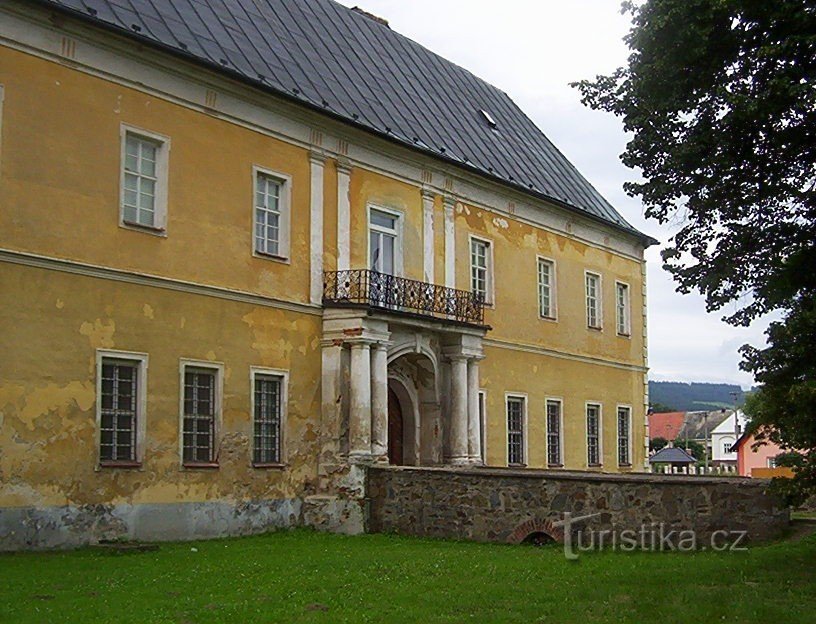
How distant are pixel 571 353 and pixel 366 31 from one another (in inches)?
405

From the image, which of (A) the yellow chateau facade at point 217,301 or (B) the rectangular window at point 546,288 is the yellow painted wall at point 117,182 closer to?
(A) the yellow chateau facade at point 217,301

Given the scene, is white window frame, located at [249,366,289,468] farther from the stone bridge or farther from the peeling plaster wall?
the stone bridge

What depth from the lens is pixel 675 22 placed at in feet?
43.6

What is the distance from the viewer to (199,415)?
1961 cm

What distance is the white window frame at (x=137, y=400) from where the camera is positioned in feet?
57.8

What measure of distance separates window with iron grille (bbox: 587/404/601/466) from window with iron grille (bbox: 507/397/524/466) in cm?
366

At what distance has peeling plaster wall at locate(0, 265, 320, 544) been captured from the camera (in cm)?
1652

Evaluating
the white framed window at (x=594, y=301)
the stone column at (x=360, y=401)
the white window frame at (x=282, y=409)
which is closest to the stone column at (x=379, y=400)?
the stone column at (x=360, y=401)

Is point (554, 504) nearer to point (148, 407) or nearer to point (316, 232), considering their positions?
point (148, 407)

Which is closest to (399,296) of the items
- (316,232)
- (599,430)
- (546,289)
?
(316,232)

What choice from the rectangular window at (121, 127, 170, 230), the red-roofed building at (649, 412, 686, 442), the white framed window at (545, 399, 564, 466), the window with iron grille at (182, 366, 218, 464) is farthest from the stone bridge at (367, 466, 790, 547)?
the red-roofed building at (649, 412, 686, 442)

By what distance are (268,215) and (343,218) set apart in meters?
2.03

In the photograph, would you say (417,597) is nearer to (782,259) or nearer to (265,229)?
(782,259)

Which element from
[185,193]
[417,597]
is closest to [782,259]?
[417,597]
